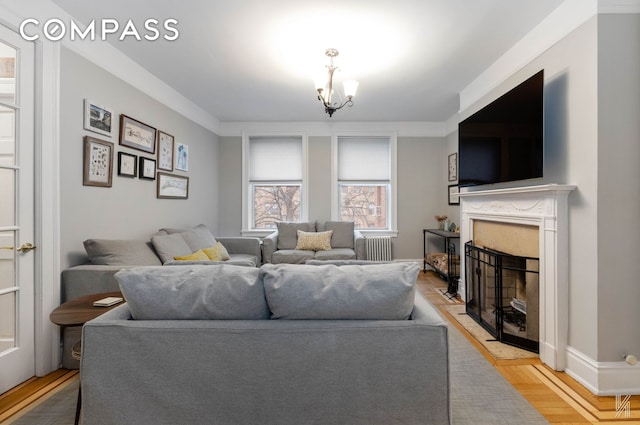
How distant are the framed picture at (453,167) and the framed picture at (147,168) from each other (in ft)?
14.0

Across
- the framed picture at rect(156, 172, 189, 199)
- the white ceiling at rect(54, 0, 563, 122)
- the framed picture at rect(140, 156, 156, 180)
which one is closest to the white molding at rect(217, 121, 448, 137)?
the white ceiling at rect(54, 0, 563, 122)

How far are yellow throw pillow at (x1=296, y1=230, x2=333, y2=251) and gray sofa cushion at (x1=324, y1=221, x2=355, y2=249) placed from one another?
15 centimetres

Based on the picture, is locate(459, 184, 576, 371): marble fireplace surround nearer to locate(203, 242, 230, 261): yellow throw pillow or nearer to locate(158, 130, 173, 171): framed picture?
locate(203, 242, 230, 261): yellow throw pillow

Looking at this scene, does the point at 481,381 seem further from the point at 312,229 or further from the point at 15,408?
the point at 312,229

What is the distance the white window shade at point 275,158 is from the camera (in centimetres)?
560

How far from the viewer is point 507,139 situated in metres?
2.76

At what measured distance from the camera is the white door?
1.98 m

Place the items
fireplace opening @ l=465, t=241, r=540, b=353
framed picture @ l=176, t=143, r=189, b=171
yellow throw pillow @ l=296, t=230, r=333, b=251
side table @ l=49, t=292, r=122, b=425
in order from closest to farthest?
side table @ l=49, t=292, r=122, b=425, fireplace opening @ l=465, t=241, r=540, b=353, framed picture @ l=176, t=143, r=189, b=171, yellow throw pillow @ l=296, t=230, r=333, b=251

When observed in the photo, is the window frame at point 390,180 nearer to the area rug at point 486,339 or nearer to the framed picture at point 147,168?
the area rug at point 486,339

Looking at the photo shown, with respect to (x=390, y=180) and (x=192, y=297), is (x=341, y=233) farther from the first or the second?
(x=192, y=297)

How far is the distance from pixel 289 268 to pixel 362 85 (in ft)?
9.99

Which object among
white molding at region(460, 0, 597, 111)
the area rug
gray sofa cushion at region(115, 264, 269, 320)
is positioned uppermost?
white molding at region(460, 0, 597, 111)

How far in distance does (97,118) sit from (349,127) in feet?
12.2

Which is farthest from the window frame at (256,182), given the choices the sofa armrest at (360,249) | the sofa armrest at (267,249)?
the sofa armrest at (360,249)
